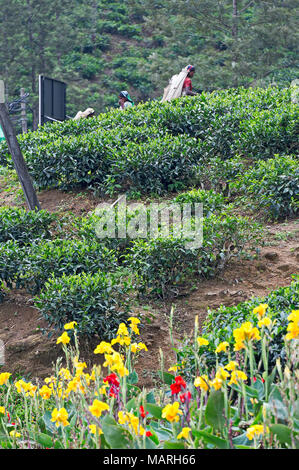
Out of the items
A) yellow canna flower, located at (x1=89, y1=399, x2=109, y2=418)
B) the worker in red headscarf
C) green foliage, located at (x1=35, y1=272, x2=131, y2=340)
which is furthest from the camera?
the worker in red headscarf

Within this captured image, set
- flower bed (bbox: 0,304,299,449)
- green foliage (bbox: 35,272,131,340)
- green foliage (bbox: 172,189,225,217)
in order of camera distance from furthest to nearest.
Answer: green foliage (bbox: 172,189,225,217) < green foliage (bbox: 35,272,131,340) < flower bed (bbox: 0,304,299,449)

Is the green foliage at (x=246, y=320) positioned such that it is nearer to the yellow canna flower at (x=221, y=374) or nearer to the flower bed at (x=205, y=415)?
the flower bed at (x=205, y=415)

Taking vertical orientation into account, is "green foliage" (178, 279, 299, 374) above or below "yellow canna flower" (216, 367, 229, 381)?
below

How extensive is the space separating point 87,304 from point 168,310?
0.93 m

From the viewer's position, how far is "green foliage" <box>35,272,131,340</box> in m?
5.39

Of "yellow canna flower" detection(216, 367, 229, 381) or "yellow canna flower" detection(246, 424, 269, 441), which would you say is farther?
"yellow canna flower" detection(216, 367, 229, 381)

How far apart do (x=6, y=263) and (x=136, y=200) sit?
2507 mm

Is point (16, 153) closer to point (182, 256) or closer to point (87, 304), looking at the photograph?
point (182, 256)

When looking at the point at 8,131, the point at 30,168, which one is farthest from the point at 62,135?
the point at 8,131

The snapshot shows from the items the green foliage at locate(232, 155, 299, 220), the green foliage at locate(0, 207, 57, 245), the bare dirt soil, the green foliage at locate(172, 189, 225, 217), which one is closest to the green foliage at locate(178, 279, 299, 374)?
the bare dirt soil

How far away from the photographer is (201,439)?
2572 mm

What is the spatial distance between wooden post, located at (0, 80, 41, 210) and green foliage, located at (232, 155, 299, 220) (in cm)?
256

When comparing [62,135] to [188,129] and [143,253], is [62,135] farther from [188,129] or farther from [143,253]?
[143,253]

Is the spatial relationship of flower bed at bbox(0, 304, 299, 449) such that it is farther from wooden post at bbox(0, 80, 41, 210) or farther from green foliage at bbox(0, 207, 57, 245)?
wooden post at bbox(0, 80, 41, 210)
